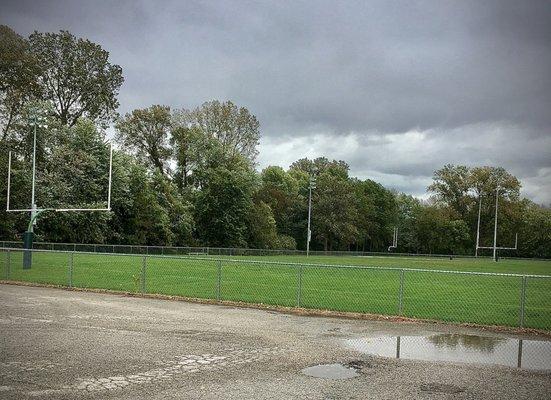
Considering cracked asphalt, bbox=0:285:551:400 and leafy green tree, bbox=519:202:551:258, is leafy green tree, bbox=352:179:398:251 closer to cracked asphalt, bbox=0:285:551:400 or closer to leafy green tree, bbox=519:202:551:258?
leafy green tree, bbox=519:202:551:258

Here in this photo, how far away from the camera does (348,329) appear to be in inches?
521

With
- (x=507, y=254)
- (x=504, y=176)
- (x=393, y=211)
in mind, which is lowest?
(x=507, y=254)

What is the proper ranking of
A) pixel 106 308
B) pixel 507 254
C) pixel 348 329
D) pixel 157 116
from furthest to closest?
pixel 507 254 → pixel 157 116 → pixel 106 308 → pixel 348 329

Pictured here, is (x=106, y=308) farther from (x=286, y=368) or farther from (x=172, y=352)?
(x=286, y=368)

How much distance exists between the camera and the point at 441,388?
789cm

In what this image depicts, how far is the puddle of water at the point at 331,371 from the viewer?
850 cm

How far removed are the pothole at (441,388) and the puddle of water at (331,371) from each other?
1154mm

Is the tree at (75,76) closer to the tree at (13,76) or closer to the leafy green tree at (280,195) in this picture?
the tree at (13,76)

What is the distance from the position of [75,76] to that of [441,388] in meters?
56.9

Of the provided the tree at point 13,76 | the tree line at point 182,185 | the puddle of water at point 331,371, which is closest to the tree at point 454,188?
the tree line at point 182,185

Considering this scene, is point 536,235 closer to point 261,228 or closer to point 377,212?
point 377,212

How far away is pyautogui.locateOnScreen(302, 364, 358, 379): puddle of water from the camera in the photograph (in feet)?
27.9

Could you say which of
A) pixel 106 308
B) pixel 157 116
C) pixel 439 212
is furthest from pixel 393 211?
pixel 106 308

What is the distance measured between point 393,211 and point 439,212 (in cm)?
976
